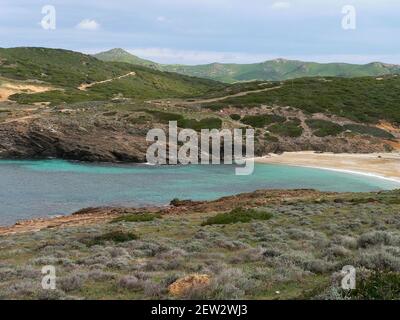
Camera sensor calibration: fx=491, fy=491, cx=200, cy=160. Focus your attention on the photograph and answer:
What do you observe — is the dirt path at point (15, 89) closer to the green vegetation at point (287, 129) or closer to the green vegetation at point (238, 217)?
the green vegetation at point (287, 129)

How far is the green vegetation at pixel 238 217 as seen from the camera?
86.8 ft

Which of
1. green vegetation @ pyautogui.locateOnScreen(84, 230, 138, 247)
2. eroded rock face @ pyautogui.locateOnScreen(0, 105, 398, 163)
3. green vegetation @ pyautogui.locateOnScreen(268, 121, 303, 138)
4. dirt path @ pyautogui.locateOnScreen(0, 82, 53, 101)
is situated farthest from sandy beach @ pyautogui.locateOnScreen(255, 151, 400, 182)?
→ dirt path @ pyautogui.locateOnScreen(0, 82, 53, 101)

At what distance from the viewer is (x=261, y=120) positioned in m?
88.5

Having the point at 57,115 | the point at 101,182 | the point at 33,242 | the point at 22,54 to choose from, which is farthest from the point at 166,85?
the point at 33,242

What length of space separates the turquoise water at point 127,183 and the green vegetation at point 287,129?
15.7 meters

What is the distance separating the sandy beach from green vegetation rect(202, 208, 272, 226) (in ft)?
128

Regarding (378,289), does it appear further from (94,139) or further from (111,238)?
(94,139)

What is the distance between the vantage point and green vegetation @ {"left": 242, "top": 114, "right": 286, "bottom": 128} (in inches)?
3438

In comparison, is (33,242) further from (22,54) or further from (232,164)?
(22,54)

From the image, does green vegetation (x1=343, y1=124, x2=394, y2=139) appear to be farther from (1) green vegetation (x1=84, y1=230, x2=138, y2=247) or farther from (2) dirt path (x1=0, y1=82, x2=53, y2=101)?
(2) dirt path (x1=0, y1=82, x2=53, y2=101)

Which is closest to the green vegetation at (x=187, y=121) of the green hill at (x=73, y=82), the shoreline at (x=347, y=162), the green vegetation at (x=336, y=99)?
the green vegetation at (x=336, y=99)

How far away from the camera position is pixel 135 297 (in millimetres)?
11930

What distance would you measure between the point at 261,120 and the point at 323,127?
11.2 m

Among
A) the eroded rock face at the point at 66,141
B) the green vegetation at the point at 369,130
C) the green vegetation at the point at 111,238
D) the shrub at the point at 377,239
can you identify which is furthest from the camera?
the green vegetation at the point at 369,130
